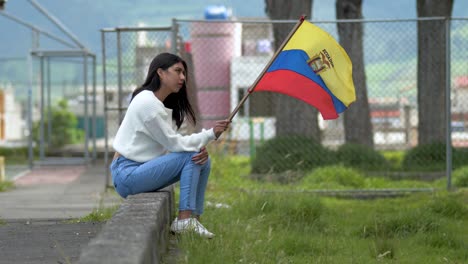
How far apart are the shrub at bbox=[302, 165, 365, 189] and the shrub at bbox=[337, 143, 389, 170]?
1004mm

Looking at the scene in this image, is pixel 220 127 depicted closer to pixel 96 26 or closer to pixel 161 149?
pixel 161 149

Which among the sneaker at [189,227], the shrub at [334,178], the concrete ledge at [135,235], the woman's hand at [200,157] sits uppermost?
the woman's hand at [200,157]

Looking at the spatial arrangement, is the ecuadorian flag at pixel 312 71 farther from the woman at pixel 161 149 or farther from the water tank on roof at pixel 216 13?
the water tank on roof at pixel 216 13

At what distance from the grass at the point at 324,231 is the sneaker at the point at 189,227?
0.29 feet

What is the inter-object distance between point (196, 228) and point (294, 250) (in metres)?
0.82

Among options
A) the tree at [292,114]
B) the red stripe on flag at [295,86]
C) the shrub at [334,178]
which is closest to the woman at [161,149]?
the red stripe on flag at [295,86]

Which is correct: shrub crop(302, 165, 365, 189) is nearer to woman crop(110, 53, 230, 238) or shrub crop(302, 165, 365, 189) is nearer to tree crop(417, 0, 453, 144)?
tree crop(417, 0, 453, 144)

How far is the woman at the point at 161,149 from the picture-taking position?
6684 mm

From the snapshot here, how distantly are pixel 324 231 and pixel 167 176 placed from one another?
5.95 feet

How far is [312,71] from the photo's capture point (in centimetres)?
775

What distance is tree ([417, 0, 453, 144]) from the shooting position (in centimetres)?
1444

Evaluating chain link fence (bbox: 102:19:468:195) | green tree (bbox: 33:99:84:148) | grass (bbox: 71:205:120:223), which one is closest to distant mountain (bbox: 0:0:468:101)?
chain link fence (bbox: 102:19:468:195)

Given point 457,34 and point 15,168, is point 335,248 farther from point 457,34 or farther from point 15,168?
point 15,168

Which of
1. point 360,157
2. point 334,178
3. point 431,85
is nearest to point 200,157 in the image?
point 334,178
